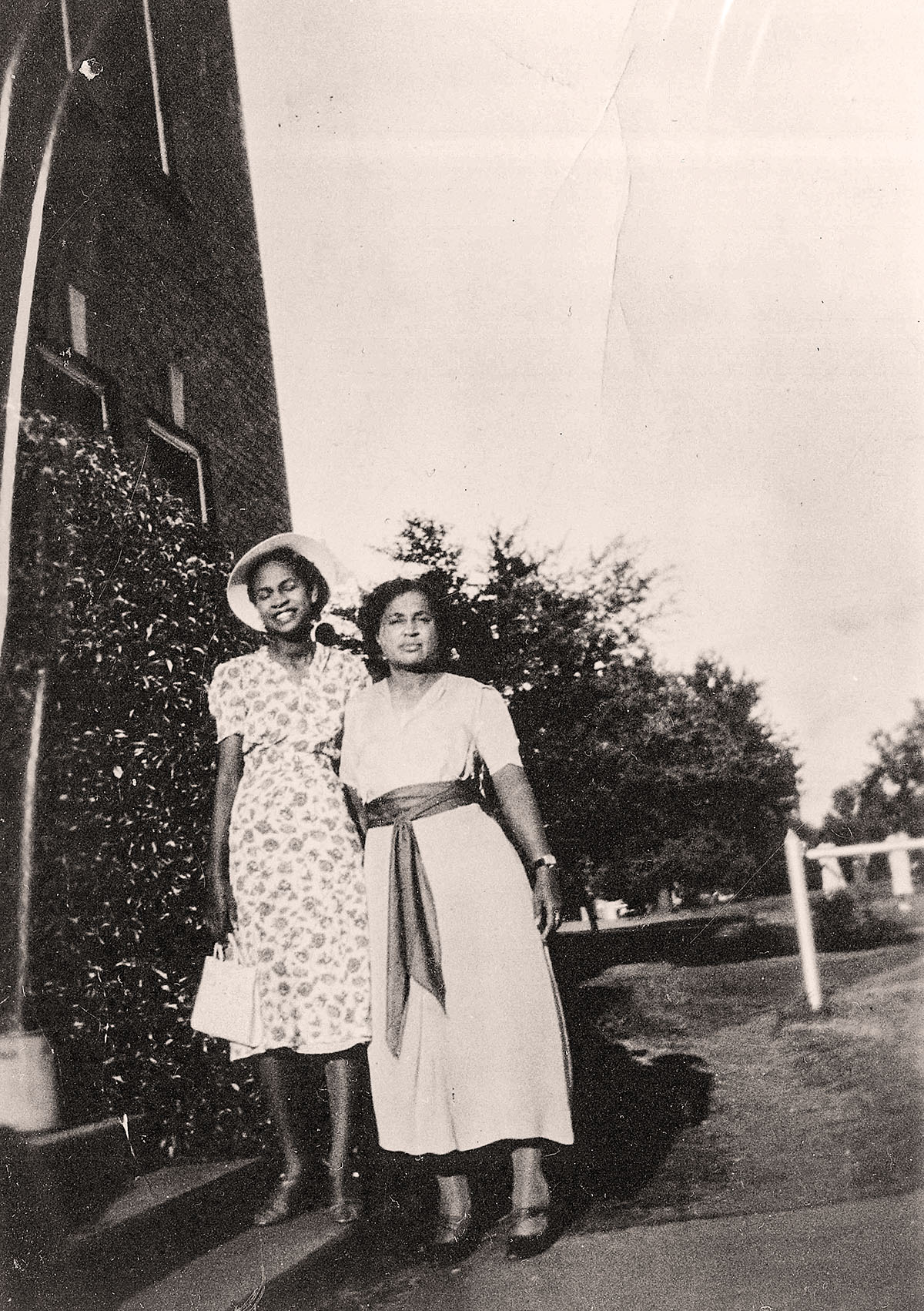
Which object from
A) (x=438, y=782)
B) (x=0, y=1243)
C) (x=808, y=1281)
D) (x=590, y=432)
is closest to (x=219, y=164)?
(x=590, y=432)

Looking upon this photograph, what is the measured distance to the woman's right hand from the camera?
2432 mm

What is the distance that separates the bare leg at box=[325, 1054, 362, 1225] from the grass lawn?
525mm

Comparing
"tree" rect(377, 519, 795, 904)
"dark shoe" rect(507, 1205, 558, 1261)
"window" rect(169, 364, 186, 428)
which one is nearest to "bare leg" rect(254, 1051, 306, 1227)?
"dark shoe" rect(507, 1205, 558, 1261)

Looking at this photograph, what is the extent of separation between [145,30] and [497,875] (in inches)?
104

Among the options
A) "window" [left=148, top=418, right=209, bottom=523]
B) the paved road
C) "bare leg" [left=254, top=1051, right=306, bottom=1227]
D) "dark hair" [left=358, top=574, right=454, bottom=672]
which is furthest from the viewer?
"window" [left=148, top=418, right=209, bottom=523]

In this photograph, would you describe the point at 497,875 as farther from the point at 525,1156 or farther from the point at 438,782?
the point at 525,1156

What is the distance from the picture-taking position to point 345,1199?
2.32 metres

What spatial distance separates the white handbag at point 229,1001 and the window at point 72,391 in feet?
4.52

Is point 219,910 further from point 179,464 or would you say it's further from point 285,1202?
point 179,464

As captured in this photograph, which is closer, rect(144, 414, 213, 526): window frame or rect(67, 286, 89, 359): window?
rect(67, 286, 89, 359): window

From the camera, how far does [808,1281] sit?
6.44 feet

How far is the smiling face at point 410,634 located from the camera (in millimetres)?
2426

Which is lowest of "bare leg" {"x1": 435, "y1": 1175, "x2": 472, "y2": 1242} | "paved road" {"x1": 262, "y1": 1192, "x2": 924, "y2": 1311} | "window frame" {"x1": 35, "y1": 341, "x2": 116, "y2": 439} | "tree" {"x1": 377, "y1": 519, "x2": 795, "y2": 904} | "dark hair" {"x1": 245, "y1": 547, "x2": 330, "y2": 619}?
"paved road" {"x1": 262, "y1": 1192, "x2": 924, "y2": 1311}

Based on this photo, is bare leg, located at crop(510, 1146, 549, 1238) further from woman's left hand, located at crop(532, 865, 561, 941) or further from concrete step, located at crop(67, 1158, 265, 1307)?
concrete step, located at crop(67, 1158, 265, 1307)
